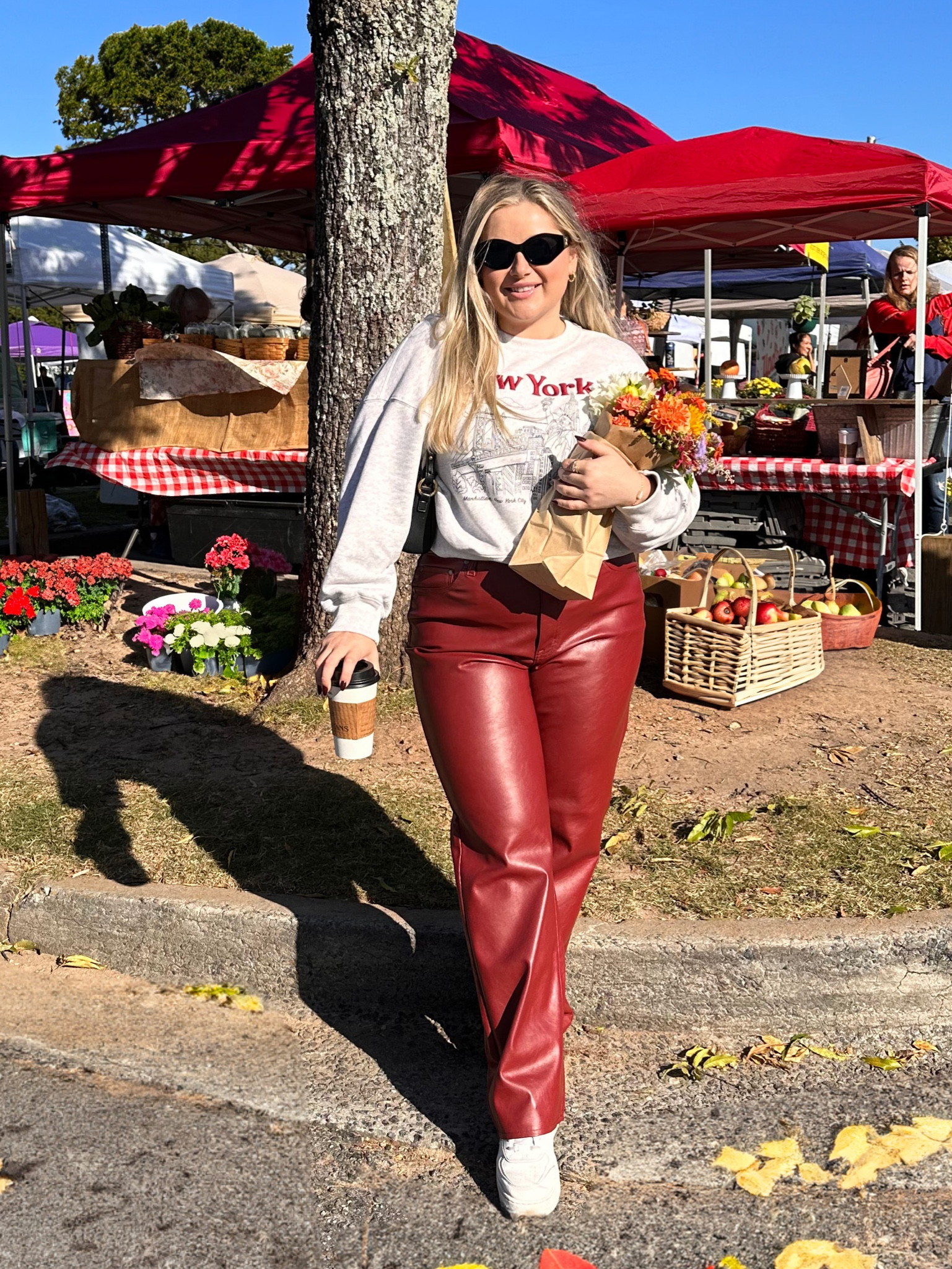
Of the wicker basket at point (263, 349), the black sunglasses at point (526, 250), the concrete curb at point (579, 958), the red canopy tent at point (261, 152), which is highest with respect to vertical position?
the red canopy tent at point (261, 152)

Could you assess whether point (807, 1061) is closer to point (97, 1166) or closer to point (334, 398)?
point (97, 1166)

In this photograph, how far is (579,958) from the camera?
11.3ft

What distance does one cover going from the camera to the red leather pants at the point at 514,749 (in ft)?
8.74

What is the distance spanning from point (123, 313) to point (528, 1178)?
860cm

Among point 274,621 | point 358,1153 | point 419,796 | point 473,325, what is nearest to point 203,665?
point 274,621

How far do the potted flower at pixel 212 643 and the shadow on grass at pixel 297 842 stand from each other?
300mm

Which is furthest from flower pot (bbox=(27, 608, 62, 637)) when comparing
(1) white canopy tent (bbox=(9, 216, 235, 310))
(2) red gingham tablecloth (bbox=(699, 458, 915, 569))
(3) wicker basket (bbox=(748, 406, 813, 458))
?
(1) white canopy tent (bbox=(9, 216, 235, 310))

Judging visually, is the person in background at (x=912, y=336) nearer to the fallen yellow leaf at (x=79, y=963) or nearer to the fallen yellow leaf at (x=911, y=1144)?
the fallen yellow leaf at (x=911, y=1144)

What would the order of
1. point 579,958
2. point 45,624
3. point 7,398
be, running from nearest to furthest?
point 579,958 < point 45,624 < point 7,398

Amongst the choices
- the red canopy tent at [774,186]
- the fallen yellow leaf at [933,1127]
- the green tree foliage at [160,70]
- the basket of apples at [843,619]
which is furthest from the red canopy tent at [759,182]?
the green tree foliage at [160,70]

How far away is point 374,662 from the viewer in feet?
8.84

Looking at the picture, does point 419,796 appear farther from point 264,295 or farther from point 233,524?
point 264,295

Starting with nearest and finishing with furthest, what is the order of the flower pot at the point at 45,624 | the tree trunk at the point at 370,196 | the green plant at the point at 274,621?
the tree trunk at the point at 370,196
the green plant at the point at 274,621
the flower pot at the point at 45,624

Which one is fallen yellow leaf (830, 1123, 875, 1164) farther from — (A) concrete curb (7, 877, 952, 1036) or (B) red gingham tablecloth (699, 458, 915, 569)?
(B) red gingham tablecloth (699, 458, 915, 569)
